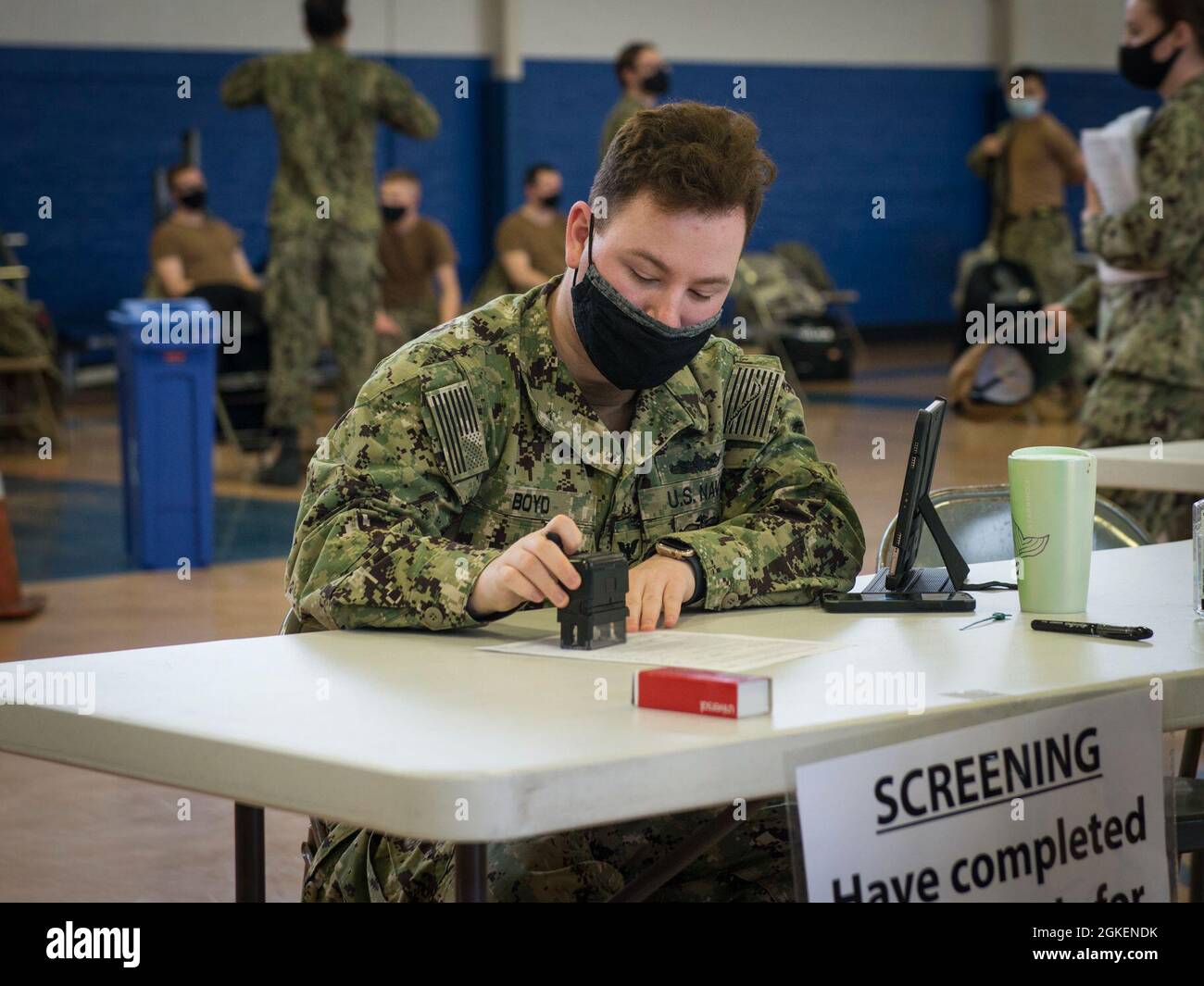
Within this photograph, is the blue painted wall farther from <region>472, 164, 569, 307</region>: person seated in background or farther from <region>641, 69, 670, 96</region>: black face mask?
<region>641, 69, 670, 96</region>: black face mask

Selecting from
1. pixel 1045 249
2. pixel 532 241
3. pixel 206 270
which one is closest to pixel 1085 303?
pixel 532 241

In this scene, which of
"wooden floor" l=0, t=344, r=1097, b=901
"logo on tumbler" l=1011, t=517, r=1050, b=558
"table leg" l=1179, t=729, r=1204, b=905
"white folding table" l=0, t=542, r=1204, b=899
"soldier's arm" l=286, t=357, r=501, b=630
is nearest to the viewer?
"white folding table" l=0, t=542, r=1204, b=899

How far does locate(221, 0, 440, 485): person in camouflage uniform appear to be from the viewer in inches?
335

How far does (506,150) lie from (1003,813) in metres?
13.7

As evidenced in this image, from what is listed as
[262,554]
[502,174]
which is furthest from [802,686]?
[502,174]

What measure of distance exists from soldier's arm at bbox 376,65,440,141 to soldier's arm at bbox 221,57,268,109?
21.8 inches

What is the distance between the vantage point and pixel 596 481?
2.39 meters

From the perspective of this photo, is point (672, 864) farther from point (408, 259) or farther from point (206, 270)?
point (408, 259)

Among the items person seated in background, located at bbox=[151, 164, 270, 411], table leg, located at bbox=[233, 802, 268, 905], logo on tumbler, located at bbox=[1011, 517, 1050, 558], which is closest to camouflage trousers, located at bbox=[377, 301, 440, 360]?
person seated in background, located at bbox=[151, 164, 270, 411]

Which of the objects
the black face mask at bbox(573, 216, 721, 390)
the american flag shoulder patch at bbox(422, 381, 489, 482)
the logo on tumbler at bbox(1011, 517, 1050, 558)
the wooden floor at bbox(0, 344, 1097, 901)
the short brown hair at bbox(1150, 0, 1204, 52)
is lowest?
the wooden floor at bbox(0, 344, 1097, 901)

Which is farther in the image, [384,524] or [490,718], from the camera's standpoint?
[384,524]

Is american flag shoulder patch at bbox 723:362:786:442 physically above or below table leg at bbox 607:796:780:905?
above

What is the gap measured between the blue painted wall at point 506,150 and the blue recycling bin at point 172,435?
20.0 feet

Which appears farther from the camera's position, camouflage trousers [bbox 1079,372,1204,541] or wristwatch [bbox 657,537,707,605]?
camouflage trousers [bbox 1079,372,1204,541]
